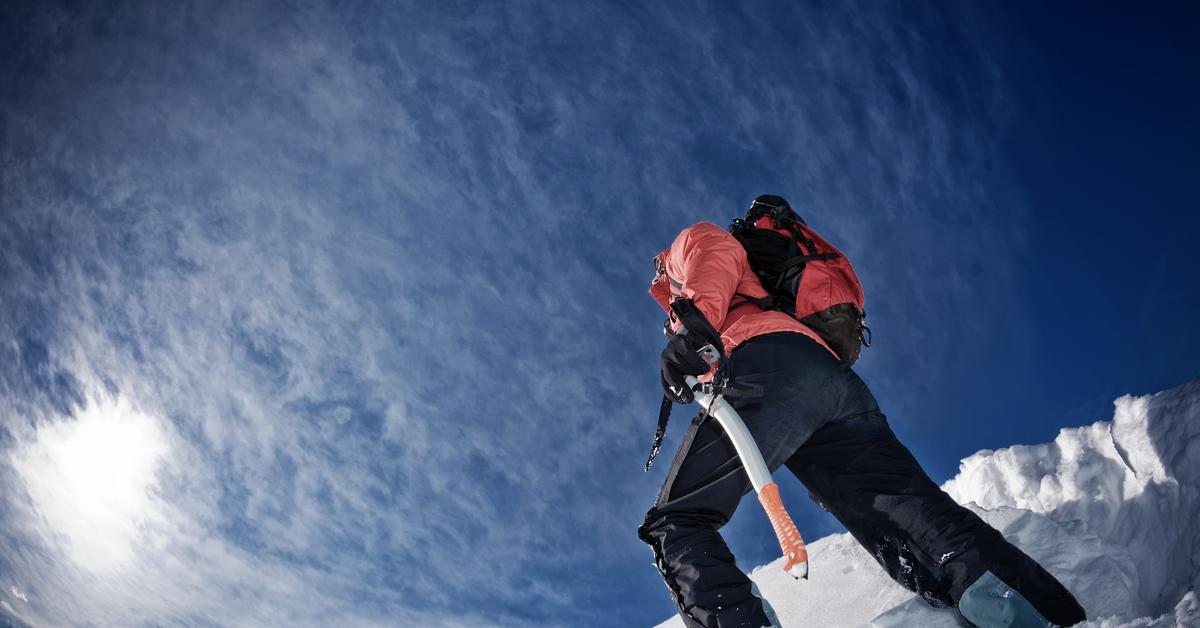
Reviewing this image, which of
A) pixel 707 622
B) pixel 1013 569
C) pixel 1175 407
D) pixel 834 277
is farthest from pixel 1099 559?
pixel 707 622

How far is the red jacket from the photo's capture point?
3174mm

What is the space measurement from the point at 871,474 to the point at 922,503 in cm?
27

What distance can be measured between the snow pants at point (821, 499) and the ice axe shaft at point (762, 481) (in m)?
0.11

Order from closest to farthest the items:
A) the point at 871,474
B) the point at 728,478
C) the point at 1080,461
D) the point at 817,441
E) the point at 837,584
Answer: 1. the point at 728,478
2. the point at 871,474
3. the point at 817,441
4. the point at 1080,461
5. the point at 837,584

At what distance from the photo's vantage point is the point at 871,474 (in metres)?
3.06

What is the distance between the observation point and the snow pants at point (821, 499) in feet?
8.02

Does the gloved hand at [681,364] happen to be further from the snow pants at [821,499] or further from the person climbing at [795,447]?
the snow pants at [821,499]

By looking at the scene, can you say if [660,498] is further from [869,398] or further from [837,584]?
[837,584]

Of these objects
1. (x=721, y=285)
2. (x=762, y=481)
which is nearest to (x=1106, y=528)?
(x=762, y=481)

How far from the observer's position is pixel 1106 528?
12.7 ft

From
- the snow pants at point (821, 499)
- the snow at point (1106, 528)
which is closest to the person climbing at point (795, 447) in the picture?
the snow pants at point (821, 499)

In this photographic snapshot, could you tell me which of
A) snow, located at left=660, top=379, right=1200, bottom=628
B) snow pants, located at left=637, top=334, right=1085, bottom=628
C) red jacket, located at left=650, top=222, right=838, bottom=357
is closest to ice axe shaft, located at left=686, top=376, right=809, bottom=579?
snow pants, located at left=637, top=334, right=1085, bottom=628

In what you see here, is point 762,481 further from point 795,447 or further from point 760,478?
point 795,447

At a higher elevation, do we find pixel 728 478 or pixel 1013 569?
pixel 728 478
